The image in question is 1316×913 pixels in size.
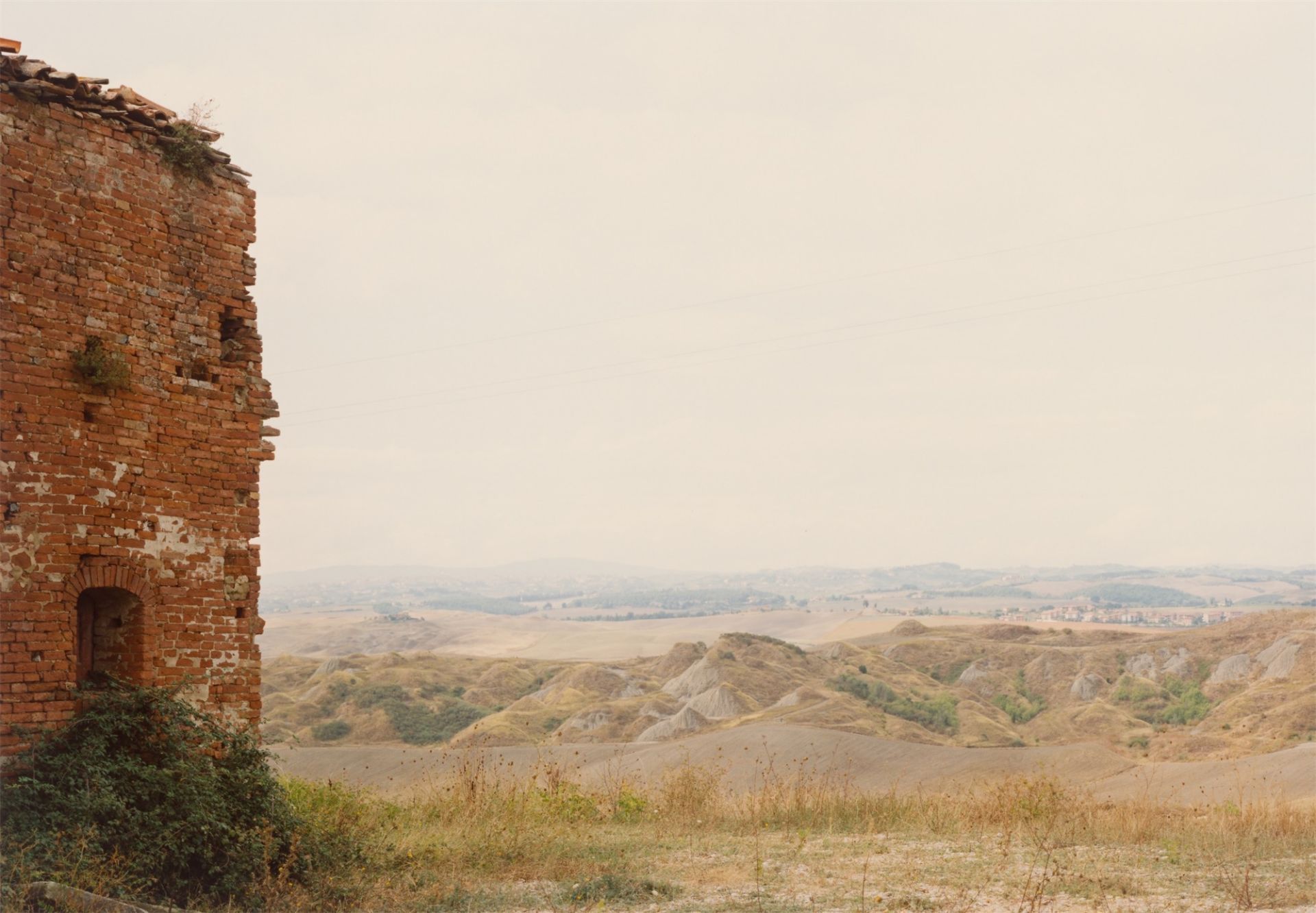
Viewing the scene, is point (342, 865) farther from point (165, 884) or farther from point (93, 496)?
point (93, 496)

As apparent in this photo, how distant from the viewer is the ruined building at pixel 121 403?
328 inches

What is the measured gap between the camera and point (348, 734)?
36250mm

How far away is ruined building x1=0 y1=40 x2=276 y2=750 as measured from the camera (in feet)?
27.3

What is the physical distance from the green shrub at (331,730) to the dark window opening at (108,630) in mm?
27439

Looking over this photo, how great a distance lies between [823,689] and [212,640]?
32747 millimetres

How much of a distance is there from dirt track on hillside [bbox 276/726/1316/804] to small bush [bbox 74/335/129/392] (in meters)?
14.1

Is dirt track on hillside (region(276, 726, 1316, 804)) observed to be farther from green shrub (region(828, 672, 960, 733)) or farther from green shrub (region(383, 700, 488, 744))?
green shrub (region(828, 672, 960, 733))

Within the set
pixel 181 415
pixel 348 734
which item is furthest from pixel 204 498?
pixel 348 734

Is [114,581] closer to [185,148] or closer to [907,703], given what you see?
[185,148]

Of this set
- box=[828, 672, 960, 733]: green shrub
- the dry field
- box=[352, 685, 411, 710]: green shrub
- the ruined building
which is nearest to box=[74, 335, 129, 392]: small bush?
the ruined building

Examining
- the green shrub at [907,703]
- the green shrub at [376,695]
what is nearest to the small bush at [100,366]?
the green shrub at [376,695]

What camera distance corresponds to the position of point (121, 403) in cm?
898

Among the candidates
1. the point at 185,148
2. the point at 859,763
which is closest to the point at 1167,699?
the point at 859,763

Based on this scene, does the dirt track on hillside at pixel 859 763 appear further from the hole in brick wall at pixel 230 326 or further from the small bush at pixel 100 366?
the small bush at pixel 100 366
